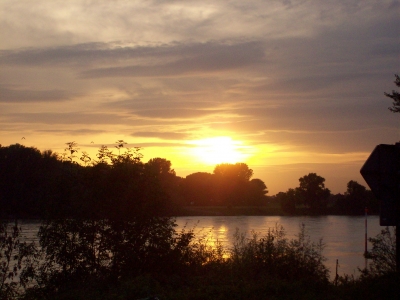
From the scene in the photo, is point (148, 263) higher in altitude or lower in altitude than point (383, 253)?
lower

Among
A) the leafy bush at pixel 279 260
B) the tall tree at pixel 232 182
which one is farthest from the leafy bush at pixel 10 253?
the tall tree at pixel 232 182

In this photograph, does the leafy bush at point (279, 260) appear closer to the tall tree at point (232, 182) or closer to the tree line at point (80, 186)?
the tree line at point (80, 186)

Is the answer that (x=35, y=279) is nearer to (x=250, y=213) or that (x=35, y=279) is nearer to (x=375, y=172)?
(x=375, y=172)

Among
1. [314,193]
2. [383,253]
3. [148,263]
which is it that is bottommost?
[148,263]

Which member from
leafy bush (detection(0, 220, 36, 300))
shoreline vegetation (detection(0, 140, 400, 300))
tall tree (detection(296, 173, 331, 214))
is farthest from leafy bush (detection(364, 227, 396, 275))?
tall tree (detection(296, 173, 331, 214))

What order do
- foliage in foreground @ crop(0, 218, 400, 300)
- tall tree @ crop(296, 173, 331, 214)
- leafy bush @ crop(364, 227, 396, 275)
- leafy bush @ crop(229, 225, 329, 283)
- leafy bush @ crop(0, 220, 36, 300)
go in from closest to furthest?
foliage in foreground @ crop(0, 218, 400, 300) → leafy bush @ crop(0, 220, 36, 300) → leafy bush @ crop(229, 225, 329, 283) → leafy bush @ crop(364, 227, 396, 275) → tall tree @ crop(296, 173, 331, 214)

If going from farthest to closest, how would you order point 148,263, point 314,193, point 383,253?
point 314,193 < point 383,253 < point 148,263

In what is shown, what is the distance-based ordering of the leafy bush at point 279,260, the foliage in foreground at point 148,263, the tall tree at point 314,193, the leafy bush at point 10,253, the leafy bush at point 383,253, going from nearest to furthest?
the foliage in foreground at point 148,263 < the leafy bush at point 10,253 < the leafy bush at point 279,260 < the leafy bush at point 383,253 < the tall tree at point 314,193

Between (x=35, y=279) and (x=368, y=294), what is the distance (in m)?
9.70

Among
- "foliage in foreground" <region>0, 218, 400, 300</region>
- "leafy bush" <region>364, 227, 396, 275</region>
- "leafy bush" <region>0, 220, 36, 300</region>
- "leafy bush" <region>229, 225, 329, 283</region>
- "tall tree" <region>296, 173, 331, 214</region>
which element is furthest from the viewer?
"tall tree" <region>296, 173, 331, 214</region>

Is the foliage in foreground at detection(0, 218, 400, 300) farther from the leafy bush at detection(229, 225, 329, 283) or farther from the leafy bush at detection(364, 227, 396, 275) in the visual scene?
the leafy bush at detection(364, 227, 396, 275)

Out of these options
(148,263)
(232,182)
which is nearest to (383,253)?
(148,263)

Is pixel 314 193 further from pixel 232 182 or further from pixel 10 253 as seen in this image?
pixel 10 253

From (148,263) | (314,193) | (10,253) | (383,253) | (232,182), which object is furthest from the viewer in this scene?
(232,182)
